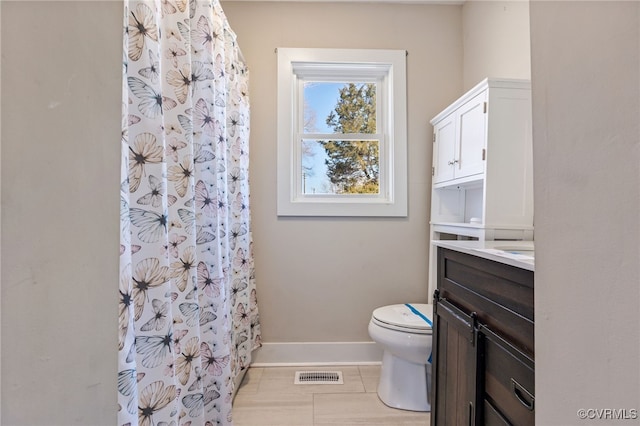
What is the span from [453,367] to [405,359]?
23.4 inches

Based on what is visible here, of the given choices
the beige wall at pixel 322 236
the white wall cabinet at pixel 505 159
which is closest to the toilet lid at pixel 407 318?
the beige wall at pixel 322 236

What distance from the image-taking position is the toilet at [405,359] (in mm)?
1461

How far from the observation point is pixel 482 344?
81 cm

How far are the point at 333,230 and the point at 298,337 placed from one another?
777mm

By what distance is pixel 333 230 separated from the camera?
2012 mm

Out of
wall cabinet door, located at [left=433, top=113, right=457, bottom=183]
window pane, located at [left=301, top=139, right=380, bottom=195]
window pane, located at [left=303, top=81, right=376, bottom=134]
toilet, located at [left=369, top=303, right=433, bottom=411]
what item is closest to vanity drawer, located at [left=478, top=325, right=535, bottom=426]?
toilet, located at [left=369, top=303, right=433, bottom=411]

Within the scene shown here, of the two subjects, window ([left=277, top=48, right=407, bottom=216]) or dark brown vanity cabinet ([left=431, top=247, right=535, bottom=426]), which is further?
window ([left=277, top=48, right=407, bottom=216])

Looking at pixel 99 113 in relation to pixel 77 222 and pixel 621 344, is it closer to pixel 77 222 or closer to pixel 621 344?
pixel 77 222

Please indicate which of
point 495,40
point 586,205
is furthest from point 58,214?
point 495,40

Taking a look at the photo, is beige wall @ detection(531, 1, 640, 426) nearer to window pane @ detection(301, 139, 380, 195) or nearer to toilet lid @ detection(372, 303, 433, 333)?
toilet lid @ detection(372, 303, 433, 333)

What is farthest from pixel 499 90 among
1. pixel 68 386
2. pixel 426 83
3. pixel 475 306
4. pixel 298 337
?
pixel 298 337

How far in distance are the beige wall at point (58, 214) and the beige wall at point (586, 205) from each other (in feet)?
2.15

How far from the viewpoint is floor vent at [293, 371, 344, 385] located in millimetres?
1762

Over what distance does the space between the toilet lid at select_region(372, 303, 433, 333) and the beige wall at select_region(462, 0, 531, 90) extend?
133 cm
